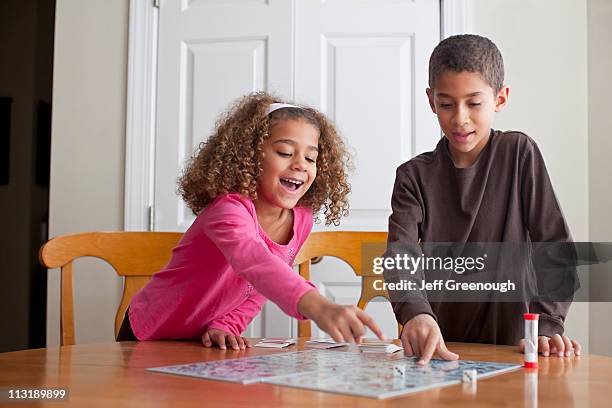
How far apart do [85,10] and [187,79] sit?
20.5 inches

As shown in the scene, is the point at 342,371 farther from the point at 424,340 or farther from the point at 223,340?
the point at 223,340

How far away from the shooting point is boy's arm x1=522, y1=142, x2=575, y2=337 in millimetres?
1452

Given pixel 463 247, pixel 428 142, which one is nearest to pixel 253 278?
pixel 463 247

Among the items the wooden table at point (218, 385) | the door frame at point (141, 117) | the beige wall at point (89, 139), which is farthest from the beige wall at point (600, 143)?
the beige wall at point (89, 139)

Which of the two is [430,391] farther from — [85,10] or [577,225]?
[85,10]

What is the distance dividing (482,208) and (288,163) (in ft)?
1.59

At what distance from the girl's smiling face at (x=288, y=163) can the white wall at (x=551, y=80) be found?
43.9 inches

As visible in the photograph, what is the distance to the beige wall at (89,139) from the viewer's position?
2838 millimetres

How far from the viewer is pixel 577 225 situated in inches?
103

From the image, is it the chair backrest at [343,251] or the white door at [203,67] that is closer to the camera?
the chair backrest at [343,251]

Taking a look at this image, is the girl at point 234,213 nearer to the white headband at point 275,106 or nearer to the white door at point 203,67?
the white headband at point 275,106

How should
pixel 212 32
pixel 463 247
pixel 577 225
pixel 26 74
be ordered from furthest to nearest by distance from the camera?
pixel 26 74
pixel 212 32
pixel 577 225
pixel 463 247

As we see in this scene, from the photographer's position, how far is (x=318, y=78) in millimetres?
2752

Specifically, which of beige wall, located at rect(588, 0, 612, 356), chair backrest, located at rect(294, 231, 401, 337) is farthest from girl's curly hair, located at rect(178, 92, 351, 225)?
beige wall, located at rect(588, 0, 612, 356)
